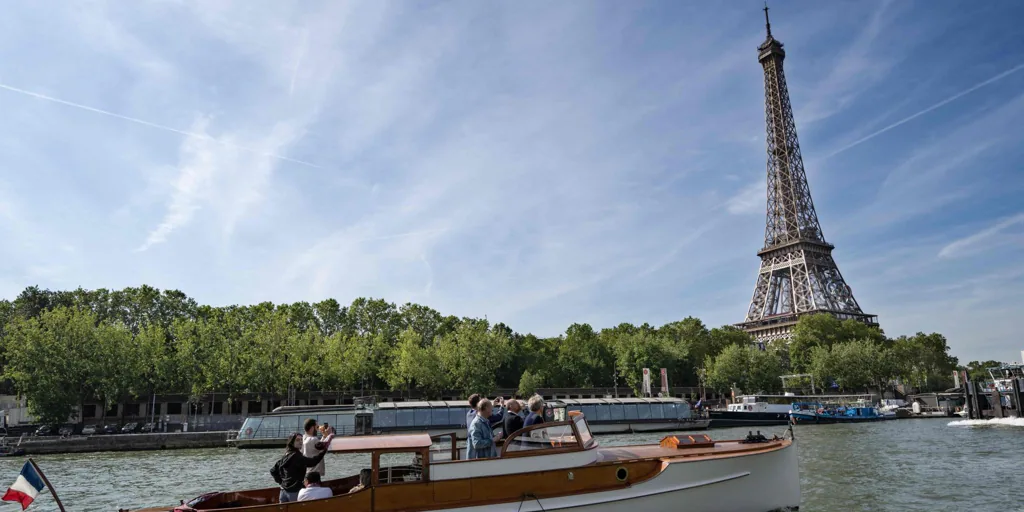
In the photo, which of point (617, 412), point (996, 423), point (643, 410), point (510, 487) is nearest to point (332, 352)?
point (617, 412)

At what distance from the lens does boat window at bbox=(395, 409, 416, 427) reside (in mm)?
52688

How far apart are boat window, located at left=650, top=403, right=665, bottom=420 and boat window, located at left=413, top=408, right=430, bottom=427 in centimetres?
2092

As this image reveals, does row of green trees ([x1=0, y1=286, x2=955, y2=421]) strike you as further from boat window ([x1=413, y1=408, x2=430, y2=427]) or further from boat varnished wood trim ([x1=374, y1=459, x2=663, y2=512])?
boat varnished wood trim ([x1=374, y1=459, x2=663, y2=512])

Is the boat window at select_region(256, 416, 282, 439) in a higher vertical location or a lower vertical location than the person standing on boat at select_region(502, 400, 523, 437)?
lower

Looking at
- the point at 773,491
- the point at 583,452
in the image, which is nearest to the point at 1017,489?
the point at 773,491

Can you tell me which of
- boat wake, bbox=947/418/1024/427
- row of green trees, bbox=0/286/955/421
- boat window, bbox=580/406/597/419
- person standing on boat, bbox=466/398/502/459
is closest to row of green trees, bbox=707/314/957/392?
row of green trees, bbox=0/286/955/421

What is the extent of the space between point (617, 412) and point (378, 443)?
166ft

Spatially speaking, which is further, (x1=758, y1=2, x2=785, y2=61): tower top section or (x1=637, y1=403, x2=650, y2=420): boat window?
(x1=758, y1=2, x2=785, y2=61): tower top section

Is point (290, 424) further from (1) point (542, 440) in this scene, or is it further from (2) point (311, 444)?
(1) point (542, 440)

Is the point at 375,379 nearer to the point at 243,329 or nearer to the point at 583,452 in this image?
the point at 243,329

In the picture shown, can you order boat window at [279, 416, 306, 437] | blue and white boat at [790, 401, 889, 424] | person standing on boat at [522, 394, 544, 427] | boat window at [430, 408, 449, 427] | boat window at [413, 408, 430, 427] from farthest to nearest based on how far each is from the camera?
blue and white boat at [790, 401, 889, 424] → boat window at [430, 408, 449, 427] → boat window at [413, 408, 430, 427] → boat window at [279, 416, 306, 437] → person standing on boat at [522, 394, 544, 427]

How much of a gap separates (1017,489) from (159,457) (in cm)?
4015

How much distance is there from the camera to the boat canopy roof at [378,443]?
11.3 m

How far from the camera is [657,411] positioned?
61.2 metres
